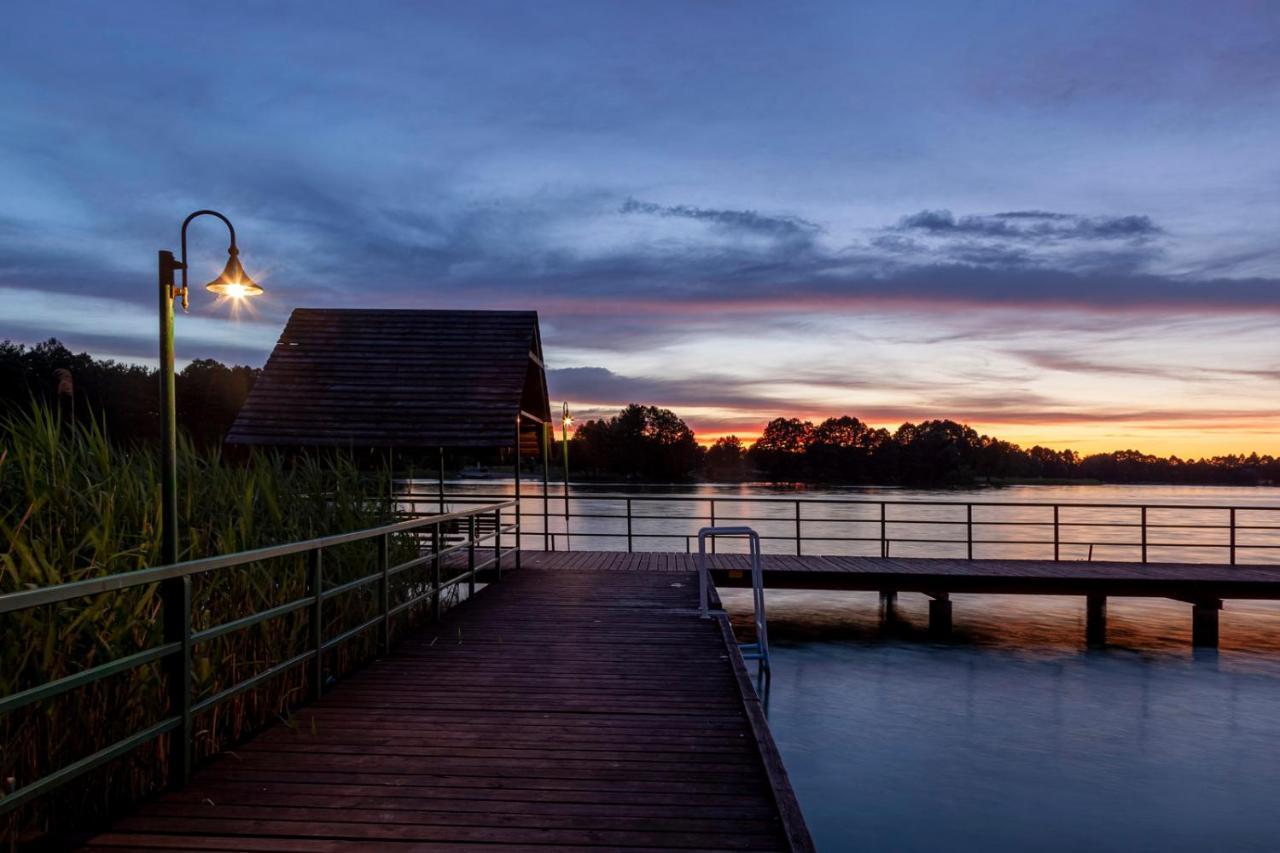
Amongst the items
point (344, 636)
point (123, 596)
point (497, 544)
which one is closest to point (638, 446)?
point (497, 544)

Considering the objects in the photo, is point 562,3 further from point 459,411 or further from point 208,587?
point 208,587

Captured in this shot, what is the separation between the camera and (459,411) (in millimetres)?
15023

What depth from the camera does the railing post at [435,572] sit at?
25.4 ft

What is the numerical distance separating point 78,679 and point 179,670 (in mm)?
731

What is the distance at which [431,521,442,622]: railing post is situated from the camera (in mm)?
7737

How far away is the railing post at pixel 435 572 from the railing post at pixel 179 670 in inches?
146

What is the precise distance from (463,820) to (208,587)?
2.17 meters

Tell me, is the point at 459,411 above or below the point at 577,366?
below

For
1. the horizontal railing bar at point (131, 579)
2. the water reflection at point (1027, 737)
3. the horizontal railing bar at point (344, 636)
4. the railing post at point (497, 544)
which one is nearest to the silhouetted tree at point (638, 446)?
the water reflection at point (1027, 737)

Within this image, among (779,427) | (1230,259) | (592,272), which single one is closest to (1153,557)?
(1230,259)

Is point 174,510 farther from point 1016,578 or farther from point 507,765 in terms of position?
point 1016,578

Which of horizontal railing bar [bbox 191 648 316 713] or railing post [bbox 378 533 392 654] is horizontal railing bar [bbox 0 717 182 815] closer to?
horizontal railing bar [bbox 191 648 316 713]

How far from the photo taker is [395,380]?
16047mm

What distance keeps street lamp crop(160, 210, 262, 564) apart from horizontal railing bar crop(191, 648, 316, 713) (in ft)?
2.38
